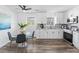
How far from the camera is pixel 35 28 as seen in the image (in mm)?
1680

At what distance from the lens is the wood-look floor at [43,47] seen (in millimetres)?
1589

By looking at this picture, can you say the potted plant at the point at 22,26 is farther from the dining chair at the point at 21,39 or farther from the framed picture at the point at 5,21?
the framed picture at the point at 5,21

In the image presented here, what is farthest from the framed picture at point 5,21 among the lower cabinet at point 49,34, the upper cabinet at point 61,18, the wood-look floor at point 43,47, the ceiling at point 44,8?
the upper cabinet at point 61,18

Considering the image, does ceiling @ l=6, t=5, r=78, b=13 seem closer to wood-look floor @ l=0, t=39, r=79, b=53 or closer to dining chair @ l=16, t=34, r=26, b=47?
dining chair @ l=16, t=34, r=26, b=47

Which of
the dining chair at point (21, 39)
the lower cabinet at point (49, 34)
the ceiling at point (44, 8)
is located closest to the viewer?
the ceiling at point (44, 8)

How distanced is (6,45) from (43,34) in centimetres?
66

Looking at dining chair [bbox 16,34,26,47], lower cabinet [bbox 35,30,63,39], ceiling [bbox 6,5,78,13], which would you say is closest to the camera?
Answer: ceiling [bbox 6,5,78,13]

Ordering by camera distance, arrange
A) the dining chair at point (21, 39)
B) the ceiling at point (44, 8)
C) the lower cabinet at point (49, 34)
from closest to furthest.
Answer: the ceiling at point (44, 8) → the dining chair at point (21, 39) → the lower cabinet at point (49, 34)

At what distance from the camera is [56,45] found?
1.78 metres

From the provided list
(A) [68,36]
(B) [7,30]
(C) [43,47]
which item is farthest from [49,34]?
(B) [7,30]

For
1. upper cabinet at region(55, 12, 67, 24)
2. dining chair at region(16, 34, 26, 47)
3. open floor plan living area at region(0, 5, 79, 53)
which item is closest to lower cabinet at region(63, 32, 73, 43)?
open floor plan living area at region(0, 5, 79, 53)

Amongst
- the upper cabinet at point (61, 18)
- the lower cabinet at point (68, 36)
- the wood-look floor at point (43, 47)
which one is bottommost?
the wood-look floor at point (43, 47)

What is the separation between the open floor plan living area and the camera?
1567mm
